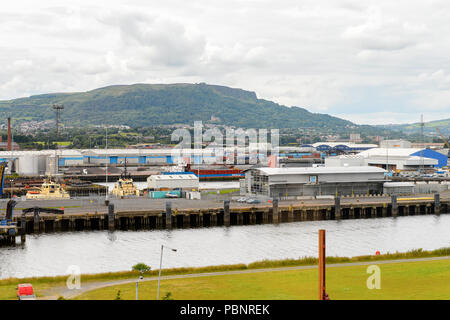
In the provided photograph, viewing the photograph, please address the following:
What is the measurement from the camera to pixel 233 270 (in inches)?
1264

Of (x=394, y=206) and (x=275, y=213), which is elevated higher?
(x=394, y=206)

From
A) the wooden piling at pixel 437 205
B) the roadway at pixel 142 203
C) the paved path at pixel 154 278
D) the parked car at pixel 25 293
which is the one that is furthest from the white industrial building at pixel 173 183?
the parked car at pixel 25 293

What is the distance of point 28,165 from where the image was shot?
11812 centimetres

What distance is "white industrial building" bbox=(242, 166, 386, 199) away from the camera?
70.2 m

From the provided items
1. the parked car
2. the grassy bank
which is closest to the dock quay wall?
the grassy bank

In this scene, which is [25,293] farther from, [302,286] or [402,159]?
[402,159]

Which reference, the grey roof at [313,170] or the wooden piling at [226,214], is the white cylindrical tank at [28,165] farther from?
the wooden piling at [226,214]

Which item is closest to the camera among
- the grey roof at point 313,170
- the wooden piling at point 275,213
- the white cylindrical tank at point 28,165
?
the wooden piling at point 275,213

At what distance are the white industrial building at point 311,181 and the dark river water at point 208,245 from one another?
453 inches

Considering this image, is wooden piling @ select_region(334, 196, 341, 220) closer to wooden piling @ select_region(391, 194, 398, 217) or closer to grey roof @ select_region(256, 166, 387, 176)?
wooden piling @ select_region(391, 194, 398, 217)

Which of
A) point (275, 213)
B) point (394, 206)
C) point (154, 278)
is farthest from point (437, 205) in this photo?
point (154, 278)

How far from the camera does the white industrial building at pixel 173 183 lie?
76.9m

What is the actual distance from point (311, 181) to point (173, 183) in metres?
18.6

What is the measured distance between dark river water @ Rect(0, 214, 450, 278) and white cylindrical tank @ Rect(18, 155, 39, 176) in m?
70.5
